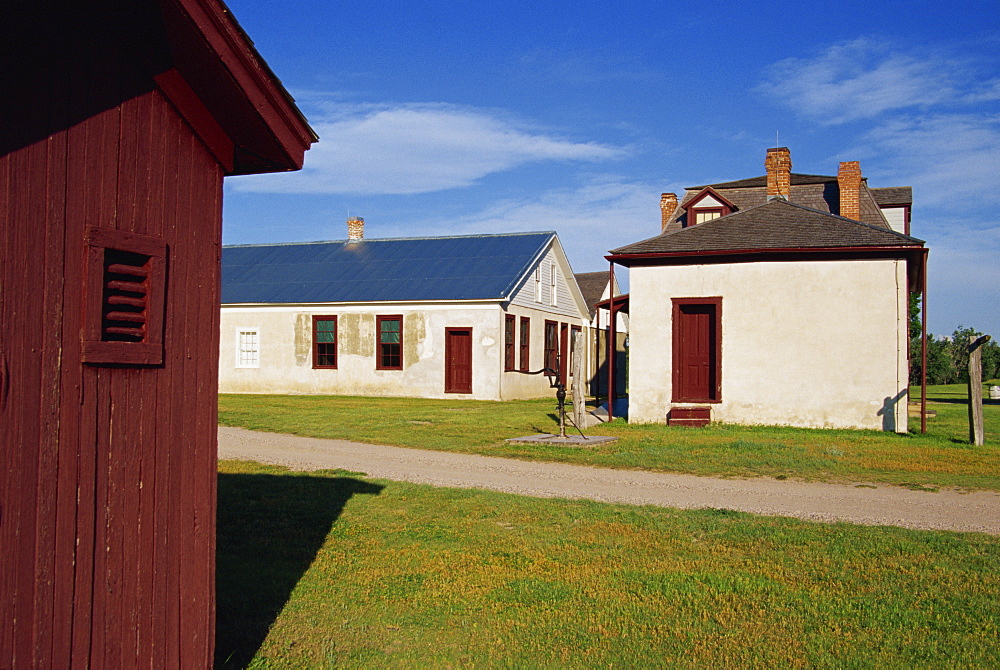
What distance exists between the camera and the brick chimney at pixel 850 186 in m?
24.8

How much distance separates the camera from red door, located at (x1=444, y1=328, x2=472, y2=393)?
1114 inches

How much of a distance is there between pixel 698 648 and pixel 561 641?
77 centimetres

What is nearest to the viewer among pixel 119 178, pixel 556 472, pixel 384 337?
pixel 119 178

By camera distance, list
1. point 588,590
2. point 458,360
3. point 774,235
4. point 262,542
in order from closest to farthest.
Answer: point 588,590
point 262,542
point 774,235
point 458,360

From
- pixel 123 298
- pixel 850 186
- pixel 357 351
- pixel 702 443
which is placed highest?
pixel 850 186

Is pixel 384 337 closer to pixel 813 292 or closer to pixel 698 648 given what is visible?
pixel 813 292

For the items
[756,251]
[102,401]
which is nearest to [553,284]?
[756,251]

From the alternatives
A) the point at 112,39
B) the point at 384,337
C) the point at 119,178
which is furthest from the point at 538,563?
the point at 384,337

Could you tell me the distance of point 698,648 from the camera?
4918 mm

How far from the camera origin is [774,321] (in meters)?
17.5

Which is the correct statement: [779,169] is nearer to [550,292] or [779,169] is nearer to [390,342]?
[550,292]

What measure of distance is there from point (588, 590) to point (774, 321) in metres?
12.7

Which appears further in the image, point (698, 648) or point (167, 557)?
point (698, 648)

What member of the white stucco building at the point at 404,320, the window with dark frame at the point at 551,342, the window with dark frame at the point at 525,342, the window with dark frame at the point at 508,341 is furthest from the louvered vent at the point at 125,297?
the window with dark frame at the point at 551,342
